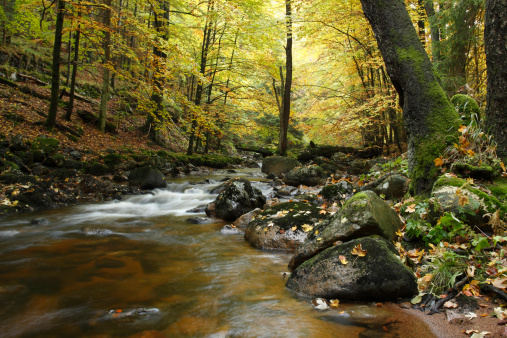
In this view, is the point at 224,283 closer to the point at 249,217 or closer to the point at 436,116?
the point at 249,217

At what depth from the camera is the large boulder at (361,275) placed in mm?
2670

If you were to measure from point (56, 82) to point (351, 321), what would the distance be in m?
12.1

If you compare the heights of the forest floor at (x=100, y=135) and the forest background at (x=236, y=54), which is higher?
the forest background at (x=236, y=54)

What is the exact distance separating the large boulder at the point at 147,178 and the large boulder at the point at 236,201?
154 inches

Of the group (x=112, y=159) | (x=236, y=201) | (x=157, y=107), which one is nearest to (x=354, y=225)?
(x=236, y=201)

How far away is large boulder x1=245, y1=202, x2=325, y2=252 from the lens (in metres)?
4.80

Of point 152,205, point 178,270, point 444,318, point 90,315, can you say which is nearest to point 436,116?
point 444,318

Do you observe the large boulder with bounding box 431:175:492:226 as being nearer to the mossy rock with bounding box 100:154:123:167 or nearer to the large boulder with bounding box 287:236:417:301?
the large boulder with bounding box 287:236:417:301

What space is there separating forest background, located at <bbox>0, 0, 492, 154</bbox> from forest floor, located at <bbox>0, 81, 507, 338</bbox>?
0.59 m

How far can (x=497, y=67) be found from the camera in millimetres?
3973

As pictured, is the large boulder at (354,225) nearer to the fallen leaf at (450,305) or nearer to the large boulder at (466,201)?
the large boulder at (466,201)

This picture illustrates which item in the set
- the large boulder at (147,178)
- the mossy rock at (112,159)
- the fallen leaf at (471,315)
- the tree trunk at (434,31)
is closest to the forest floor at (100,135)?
the fallen leaf at (471,315)

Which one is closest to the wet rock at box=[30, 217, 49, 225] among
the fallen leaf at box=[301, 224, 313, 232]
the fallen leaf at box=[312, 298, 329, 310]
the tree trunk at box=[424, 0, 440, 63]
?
the fallen leaf at box=[301, 224, 313, 232]

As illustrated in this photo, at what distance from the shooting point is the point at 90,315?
276 cm
